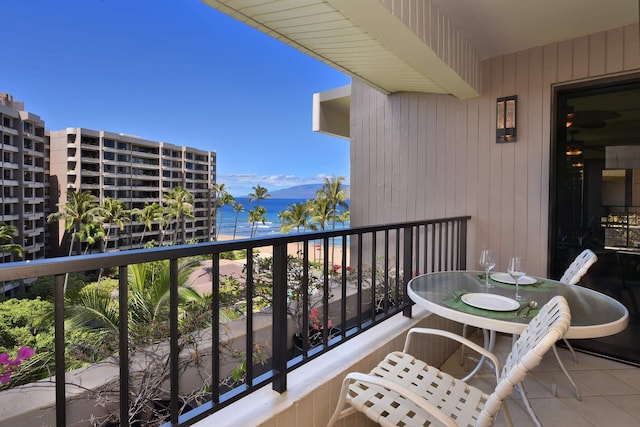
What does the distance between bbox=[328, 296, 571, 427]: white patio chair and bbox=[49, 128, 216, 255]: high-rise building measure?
109 ft

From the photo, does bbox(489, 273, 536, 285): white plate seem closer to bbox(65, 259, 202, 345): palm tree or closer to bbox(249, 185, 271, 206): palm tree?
bbox(65, 259, 202, 345): palm tree

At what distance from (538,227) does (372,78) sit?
204 cm

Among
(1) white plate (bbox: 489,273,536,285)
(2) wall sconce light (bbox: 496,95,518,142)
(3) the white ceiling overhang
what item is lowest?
(1) white plate (bbox: 489,273,536,285)

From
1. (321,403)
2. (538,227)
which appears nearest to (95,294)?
(321,403)

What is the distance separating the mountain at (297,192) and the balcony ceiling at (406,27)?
47.7m

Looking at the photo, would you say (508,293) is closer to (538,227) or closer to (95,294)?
(538,227)

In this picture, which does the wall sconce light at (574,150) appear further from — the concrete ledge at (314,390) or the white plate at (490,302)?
the concrete ledge at (314,390)

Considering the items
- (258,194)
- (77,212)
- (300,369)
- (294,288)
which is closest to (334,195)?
(258,194)

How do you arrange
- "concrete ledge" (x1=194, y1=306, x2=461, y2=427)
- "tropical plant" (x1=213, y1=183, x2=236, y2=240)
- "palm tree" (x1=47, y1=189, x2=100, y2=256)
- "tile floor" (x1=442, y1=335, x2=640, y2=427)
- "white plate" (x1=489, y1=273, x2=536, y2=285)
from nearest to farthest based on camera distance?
"concrete ledge" (x1=194, y1=306, x2=461, y2=427)
"tile floor" (x1=442, y1=335, x2=640, y2=427)
"white plate" (x1=489, y1=273, x2=536, y2=285)
"palm tree" (x1=47, y1=189, x2=100, y2=256)
"tropical plant" (x1=213, y1=183, x2=236, y2=240)

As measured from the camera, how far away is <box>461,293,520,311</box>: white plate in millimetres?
1622

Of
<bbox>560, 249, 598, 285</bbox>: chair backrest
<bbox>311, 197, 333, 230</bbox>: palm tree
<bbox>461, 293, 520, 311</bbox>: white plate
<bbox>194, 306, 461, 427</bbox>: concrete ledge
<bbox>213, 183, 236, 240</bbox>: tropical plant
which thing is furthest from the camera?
<bbox>213, 183, 236, 240</bbox>: tropical plant

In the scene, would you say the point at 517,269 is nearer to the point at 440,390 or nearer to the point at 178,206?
the point at 440,390

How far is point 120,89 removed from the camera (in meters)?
44.8

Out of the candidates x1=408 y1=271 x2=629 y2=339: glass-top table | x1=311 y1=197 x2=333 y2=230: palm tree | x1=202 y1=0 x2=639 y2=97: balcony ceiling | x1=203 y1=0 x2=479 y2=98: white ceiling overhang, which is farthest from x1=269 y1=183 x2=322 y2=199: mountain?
x1=408 y1=271 x2=629 y2=339: glass-top table
